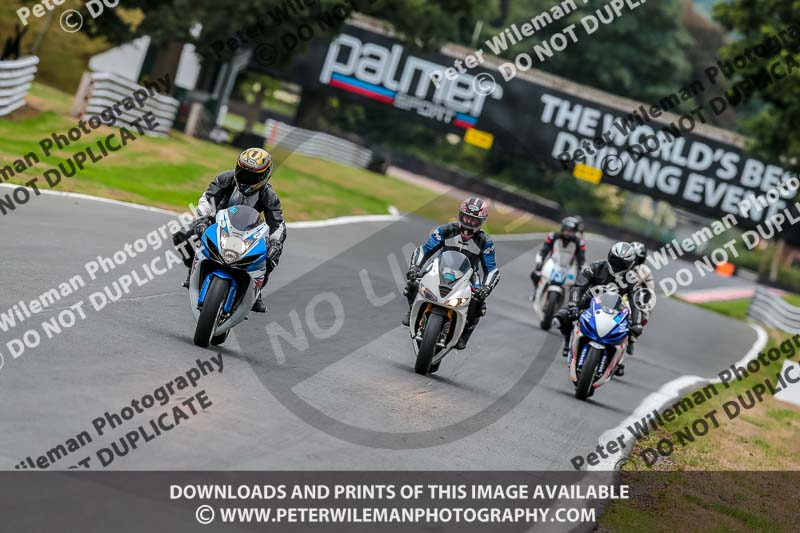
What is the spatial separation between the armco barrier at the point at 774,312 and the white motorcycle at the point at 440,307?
22430 mm

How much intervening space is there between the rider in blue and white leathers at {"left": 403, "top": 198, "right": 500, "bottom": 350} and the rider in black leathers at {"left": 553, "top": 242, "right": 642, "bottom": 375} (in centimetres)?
144

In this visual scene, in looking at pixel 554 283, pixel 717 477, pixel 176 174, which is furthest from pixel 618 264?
pixel 176 174

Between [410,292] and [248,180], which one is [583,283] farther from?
[248,180]

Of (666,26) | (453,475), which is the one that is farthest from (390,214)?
(666,26)

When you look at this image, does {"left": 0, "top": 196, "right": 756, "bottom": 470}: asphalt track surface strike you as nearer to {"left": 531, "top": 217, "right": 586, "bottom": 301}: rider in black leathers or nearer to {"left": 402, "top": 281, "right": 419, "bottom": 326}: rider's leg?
{"left": 402, "top": 281, "right": 419, "bottom": 326}: rider's leg

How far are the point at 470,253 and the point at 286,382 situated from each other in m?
3.08

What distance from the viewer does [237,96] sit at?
69.4 meters

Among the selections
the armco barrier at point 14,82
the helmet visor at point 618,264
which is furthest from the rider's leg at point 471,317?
the armco barrier at point 14,82

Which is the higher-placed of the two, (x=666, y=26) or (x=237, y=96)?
(x=666, y=26)

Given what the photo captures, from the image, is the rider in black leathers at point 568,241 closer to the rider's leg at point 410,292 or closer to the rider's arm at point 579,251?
the rider's arm at point 579,251

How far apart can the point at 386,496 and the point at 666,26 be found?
245ft

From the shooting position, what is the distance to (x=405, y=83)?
43031 millimetres

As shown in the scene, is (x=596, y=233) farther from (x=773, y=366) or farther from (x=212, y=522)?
(x=212, y=522)

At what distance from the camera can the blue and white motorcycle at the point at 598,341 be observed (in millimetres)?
12398
